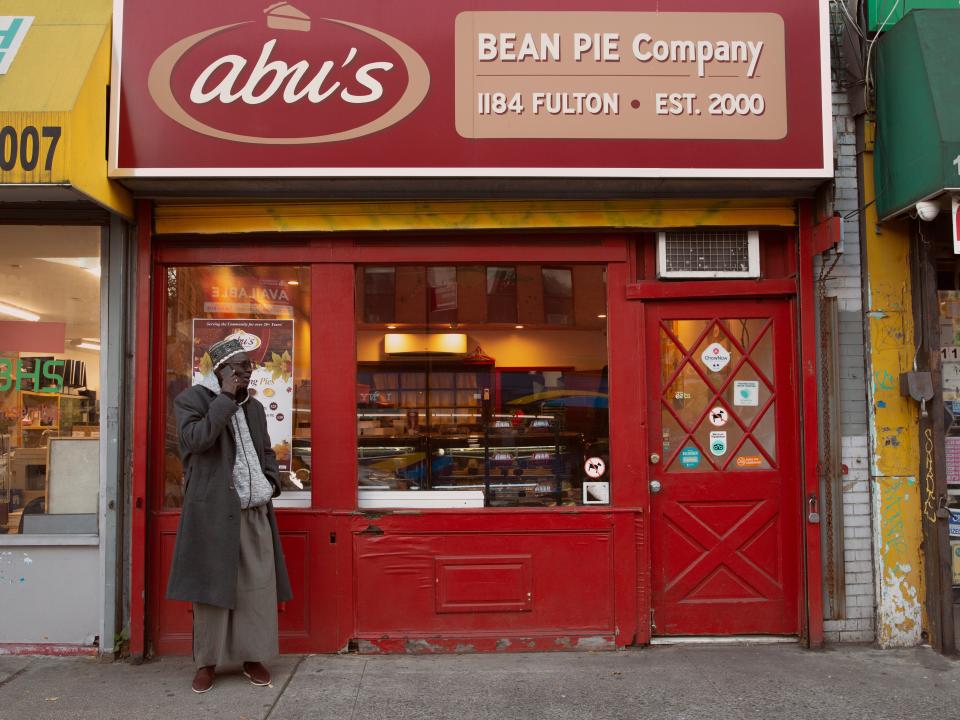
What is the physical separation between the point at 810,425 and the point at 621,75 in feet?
8.38

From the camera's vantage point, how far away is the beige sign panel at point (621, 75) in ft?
16.3

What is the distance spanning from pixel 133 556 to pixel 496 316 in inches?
112

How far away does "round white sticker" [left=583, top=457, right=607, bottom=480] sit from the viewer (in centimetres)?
541

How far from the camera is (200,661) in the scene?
455 cm

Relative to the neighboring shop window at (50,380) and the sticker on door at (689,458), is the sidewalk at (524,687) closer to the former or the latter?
the neighboring shop window at (50,380)

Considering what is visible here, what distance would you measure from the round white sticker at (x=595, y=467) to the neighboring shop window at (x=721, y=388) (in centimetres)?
47

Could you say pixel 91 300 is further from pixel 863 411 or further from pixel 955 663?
pixel 955 663

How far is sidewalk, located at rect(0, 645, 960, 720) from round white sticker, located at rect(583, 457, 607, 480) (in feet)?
3.78

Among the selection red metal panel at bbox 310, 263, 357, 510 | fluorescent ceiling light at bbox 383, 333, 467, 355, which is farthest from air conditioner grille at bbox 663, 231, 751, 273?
red metal panel at bbox 310, 263, 357, 510

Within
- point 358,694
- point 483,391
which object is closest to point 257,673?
point 358,694

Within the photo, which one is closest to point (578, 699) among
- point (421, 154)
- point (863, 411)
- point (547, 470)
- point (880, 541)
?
Answer: point (547, 470)

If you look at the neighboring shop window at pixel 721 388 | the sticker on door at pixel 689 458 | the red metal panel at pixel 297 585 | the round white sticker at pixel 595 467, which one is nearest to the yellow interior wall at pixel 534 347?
the neighboring shop window at pixel 721 388

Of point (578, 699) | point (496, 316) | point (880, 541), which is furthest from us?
point (496, 316)

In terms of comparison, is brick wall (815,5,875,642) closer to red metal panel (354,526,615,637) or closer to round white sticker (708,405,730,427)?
round white sticker (708,405,730,427)
